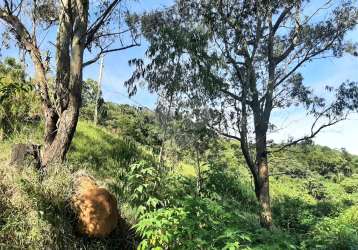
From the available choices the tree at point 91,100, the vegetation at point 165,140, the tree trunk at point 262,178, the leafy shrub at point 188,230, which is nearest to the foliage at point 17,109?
the vegetation at point 165,140

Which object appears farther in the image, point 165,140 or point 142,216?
point 165,140

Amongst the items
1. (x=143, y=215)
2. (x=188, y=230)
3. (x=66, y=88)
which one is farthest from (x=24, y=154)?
(x=188, y=230)

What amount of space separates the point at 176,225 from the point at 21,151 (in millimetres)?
3167

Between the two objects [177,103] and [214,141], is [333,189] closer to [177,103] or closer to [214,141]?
[214,141]

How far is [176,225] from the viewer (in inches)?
245

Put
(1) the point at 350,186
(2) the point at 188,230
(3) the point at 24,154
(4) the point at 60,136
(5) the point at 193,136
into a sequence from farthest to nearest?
(1) the point at 350,186 → (5) the point at 193,136 → (4) the point at 60,136 → (3) the point at 24,154 → (2) the point at 188,230

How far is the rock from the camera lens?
745 centimetres

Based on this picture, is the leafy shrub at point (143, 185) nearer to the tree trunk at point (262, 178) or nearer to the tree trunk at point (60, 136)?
the tree trunk at point (60, 136)

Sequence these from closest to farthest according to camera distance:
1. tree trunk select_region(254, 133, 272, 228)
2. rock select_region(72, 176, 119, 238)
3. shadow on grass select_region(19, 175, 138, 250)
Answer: shadow on grass select_region(19, 175, 138, 250), rock select_region(72, 176, 119, 238), tree trunk select_region(254, 133, 272, 228)

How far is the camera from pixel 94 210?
7.50 meters

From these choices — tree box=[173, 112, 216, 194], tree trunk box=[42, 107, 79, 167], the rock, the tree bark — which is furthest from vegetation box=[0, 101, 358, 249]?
tree box=[173, 112, 216, 194]

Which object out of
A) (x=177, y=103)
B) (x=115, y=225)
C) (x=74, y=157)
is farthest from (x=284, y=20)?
(x=115, y=225)

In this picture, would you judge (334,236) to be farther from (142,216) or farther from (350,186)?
(350,186)

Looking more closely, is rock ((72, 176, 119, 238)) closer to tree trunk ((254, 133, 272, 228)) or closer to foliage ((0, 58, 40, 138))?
foliage ((0, 58, 40, 138))
